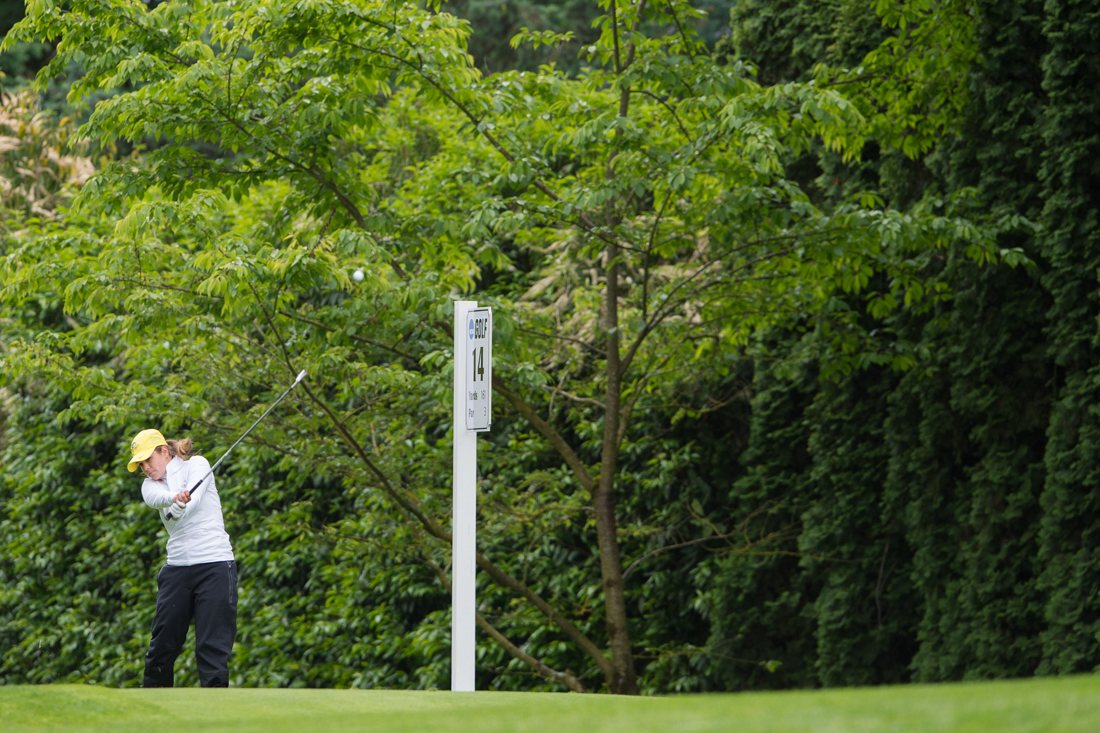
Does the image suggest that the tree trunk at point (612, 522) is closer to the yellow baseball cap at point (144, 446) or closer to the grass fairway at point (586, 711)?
the yellow baseball cap at point (144, 446)

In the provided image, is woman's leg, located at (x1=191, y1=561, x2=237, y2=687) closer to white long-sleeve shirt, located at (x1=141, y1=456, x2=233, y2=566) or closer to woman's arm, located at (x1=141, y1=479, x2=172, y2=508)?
white long-sleeve shirt, located at (x1=141, y1=456, x2=233, y2=566)

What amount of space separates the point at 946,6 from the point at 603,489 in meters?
3.36

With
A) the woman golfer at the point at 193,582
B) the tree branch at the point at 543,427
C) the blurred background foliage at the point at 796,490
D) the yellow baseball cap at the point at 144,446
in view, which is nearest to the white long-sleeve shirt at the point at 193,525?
the woman golfer at the point at 193,582

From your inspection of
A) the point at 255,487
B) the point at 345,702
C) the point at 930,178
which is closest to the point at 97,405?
the point at 255,487

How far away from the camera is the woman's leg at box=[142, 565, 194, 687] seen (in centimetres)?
546

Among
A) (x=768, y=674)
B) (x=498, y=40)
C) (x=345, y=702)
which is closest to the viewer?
(x=345, y=702)

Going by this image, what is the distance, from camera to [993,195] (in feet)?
20.8

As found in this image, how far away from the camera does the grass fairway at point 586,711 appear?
213 centimetres

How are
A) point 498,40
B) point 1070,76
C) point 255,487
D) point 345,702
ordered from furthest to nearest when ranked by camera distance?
point 498,40 < point 255,487 < point 1070,76 < point 345,702

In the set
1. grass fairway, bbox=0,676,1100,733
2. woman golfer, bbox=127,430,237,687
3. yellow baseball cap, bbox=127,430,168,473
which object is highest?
yellow baseball cap, bbox=127,430,168,473

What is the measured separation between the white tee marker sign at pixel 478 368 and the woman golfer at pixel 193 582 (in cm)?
138

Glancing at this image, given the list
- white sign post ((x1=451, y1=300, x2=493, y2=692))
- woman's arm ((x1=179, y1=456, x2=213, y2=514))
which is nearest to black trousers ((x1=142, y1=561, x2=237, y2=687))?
woman's arm ((x1=179, y1=456, x2=213, y2=514))

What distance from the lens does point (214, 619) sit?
5.45 meters

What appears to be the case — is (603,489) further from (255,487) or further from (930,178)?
(255,487)
